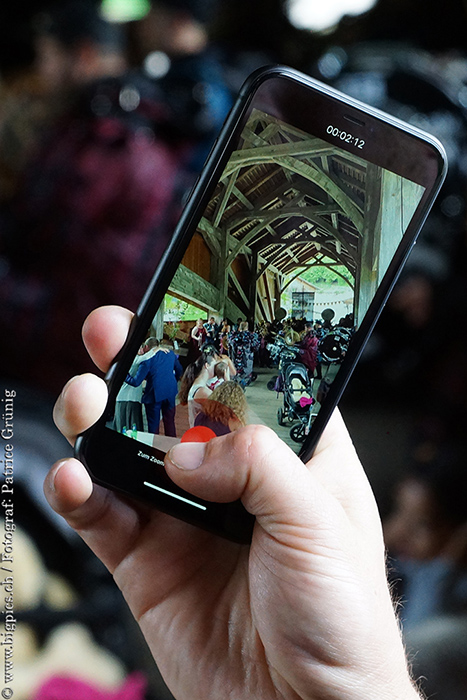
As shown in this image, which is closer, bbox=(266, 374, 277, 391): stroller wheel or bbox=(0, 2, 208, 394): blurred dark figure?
bbox=(266, 374, 277, 391): stroller wheel

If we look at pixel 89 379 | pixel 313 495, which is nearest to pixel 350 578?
pixel 313 495

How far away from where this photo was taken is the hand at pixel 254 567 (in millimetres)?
198

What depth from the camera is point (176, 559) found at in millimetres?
250

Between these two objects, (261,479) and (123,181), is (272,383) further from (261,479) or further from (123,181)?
(123,181)

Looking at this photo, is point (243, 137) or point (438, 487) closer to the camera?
point (243, 137)

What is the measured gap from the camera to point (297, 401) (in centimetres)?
24

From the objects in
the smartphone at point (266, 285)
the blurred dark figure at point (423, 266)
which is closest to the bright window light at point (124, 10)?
the blurred dark figure at point (423, 266)

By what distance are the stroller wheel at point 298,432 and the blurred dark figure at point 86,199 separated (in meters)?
0.25

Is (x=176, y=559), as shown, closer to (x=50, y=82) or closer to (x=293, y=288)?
(x=293, y=288)

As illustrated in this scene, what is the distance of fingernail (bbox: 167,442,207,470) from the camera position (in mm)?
209

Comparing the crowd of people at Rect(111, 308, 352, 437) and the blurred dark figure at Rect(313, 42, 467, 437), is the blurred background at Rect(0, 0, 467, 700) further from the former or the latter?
the crowd of people at Rect(111, 308, 352, 437)

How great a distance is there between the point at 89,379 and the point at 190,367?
1.9 inches

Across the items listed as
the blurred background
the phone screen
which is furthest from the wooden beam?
the blurred background

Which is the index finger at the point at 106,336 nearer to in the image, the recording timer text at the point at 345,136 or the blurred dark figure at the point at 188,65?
the recording timer text at the point at 345,136
